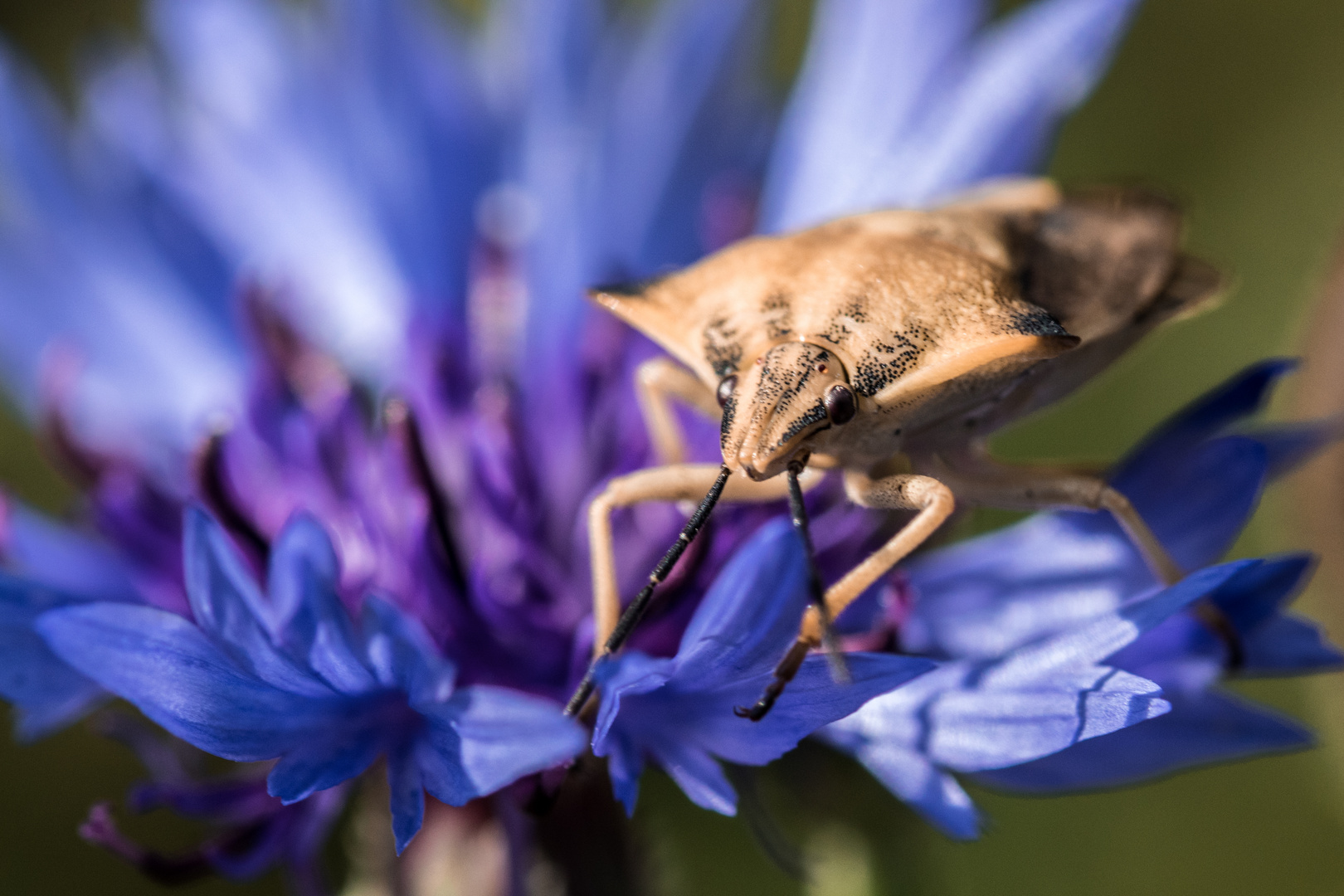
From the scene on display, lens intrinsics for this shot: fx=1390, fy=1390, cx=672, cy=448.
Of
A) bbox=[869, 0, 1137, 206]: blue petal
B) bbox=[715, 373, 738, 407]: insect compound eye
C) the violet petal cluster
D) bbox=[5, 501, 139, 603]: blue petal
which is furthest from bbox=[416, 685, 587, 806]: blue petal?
bbox=[869, 0, 1137, 206]: blue petal

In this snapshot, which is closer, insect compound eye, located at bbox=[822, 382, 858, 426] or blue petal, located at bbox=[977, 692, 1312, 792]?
insect compound eye, located at bbox=[822, 382, 858, 426]

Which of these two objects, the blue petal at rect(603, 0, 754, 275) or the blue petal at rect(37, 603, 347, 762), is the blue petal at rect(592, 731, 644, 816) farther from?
the blue petal at rect(603, 0, 754, 275)

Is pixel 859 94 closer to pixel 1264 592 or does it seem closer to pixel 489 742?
pixel 1264 592

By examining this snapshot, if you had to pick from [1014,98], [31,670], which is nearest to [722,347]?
[31,670]

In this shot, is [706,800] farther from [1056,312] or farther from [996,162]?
[996,162]

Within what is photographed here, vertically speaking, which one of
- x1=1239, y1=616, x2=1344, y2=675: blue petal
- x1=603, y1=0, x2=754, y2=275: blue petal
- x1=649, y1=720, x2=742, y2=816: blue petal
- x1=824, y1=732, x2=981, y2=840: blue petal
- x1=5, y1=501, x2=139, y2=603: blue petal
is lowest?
x1=5, y1=501, x2=139, y2=603: blue petal

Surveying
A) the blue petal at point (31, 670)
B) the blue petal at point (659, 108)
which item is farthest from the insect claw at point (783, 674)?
the blue petal at point (659, 108)
